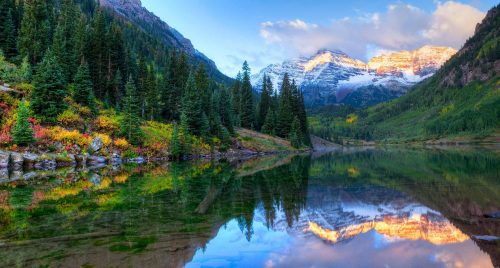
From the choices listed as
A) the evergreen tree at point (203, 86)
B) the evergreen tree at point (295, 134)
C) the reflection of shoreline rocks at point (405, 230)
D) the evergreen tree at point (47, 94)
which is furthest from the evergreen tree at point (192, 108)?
the reflection of shoreline rocks at point (405, 230)

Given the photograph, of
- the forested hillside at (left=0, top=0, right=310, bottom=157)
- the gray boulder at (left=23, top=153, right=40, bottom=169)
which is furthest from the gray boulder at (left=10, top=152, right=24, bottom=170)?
the forested hillside at (left=0, top=0, right=310, bottom=157)

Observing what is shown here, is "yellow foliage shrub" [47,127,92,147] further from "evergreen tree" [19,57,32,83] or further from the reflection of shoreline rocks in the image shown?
the reflection of shoreline rocks

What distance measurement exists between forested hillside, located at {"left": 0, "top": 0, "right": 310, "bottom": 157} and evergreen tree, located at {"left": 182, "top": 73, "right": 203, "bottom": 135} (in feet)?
0.66

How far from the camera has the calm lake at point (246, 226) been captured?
11.5m

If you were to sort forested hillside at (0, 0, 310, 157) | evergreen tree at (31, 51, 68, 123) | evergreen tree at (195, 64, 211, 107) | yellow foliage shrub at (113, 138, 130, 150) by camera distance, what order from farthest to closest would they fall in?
evergreen tree at (195, 64, 211, 107), yellow foliage shrub at (113, 138, 130, 150), evergreen tree at (31, 51, 68, 123), forested hillside at (0, 0, 310, 157)

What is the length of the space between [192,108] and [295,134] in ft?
128

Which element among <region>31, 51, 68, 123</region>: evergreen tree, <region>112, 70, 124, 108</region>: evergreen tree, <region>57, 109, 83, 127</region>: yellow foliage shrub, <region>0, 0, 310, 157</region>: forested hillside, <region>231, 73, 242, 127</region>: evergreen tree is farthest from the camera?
<region>231, 73, 242, 127</region>: evergreen tree

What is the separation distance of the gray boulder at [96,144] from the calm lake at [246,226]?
24.8m

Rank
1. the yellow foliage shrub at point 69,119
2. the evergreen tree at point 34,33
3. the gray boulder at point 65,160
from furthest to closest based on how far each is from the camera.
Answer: the evergreen tree at point 34,33, the yellow foliage shrub at point 69,119, the gray boulder at point 65,160

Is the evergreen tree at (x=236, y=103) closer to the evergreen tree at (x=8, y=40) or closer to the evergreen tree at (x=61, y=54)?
the evergreen tree at (x=61, y=54)

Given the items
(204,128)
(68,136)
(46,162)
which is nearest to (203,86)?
(204,128)

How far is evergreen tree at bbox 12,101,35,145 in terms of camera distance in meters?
42.8

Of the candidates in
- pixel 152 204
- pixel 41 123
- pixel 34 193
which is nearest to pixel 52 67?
pixel 41 123

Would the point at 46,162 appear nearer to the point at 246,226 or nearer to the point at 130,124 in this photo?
the point at 130,124
